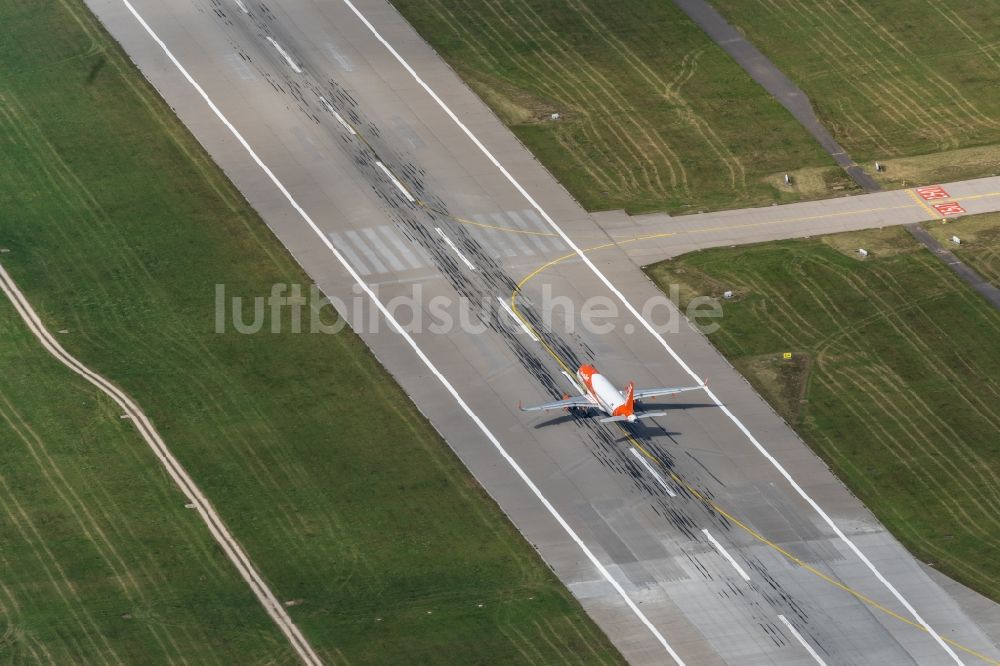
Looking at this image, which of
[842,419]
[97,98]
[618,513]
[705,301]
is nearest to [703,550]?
[618,513]

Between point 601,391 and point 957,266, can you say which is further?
point 957,266

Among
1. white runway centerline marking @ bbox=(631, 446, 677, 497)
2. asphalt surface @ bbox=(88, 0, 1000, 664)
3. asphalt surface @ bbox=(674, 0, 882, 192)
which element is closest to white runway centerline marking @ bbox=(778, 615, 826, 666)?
asphalt surface @ bbox=(88, 0, 1000, 664)

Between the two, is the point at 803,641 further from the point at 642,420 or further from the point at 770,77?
the point at 770,77

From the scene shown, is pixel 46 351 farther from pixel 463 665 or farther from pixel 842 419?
pixel 842 419

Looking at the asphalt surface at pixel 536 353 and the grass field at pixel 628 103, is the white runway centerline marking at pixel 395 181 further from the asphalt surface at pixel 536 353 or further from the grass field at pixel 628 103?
the grass field at pixel 628 103

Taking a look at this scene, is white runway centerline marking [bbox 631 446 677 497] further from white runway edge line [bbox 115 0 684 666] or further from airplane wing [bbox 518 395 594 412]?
white runway edge line [bbox 115 0 684 666]

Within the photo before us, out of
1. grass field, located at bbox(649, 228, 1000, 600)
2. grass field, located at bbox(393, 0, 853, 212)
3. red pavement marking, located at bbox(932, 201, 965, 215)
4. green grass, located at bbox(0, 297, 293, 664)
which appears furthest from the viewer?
grass field, located at bbox(393, 0, 853, 212)

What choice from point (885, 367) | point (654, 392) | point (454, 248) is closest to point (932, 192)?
point (885, 367)

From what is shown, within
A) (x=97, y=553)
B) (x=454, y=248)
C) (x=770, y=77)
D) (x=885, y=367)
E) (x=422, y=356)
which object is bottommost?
(x=97, y=553)
